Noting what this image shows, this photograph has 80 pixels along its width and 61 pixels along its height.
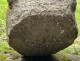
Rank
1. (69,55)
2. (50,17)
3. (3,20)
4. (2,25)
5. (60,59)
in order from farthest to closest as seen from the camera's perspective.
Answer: (3,20) < (2,25) < (69,55) < (60,59) < (50,17)

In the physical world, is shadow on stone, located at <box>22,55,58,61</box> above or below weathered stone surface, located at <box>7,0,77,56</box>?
below

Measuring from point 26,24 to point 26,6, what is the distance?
89cm

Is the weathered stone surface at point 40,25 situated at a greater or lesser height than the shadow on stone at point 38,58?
greater

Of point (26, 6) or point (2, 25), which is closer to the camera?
point (26, 6)

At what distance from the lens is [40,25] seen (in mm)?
13164

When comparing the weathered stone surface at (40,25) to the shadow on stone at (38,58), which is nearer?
the weathered stone surface at (40,25)

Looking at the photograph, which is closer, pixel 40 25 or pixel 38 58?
pixel 40 25

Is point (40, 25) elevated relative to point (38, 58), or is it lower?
elevated

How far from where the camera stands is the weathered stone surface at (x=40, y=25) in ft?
42.8

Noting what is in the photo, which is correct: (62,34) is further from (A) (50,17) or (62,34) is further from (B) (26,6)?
(B) (26,6)

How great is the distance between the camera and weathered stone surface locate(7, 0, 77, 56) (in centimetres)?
1305

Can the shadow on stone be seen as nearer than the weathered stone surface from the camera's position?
No

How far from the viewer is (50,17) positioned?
13.1m

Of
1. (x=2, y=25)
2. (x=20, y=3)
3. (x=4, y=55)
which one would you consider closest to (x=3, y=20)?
(x=2, y=25)
